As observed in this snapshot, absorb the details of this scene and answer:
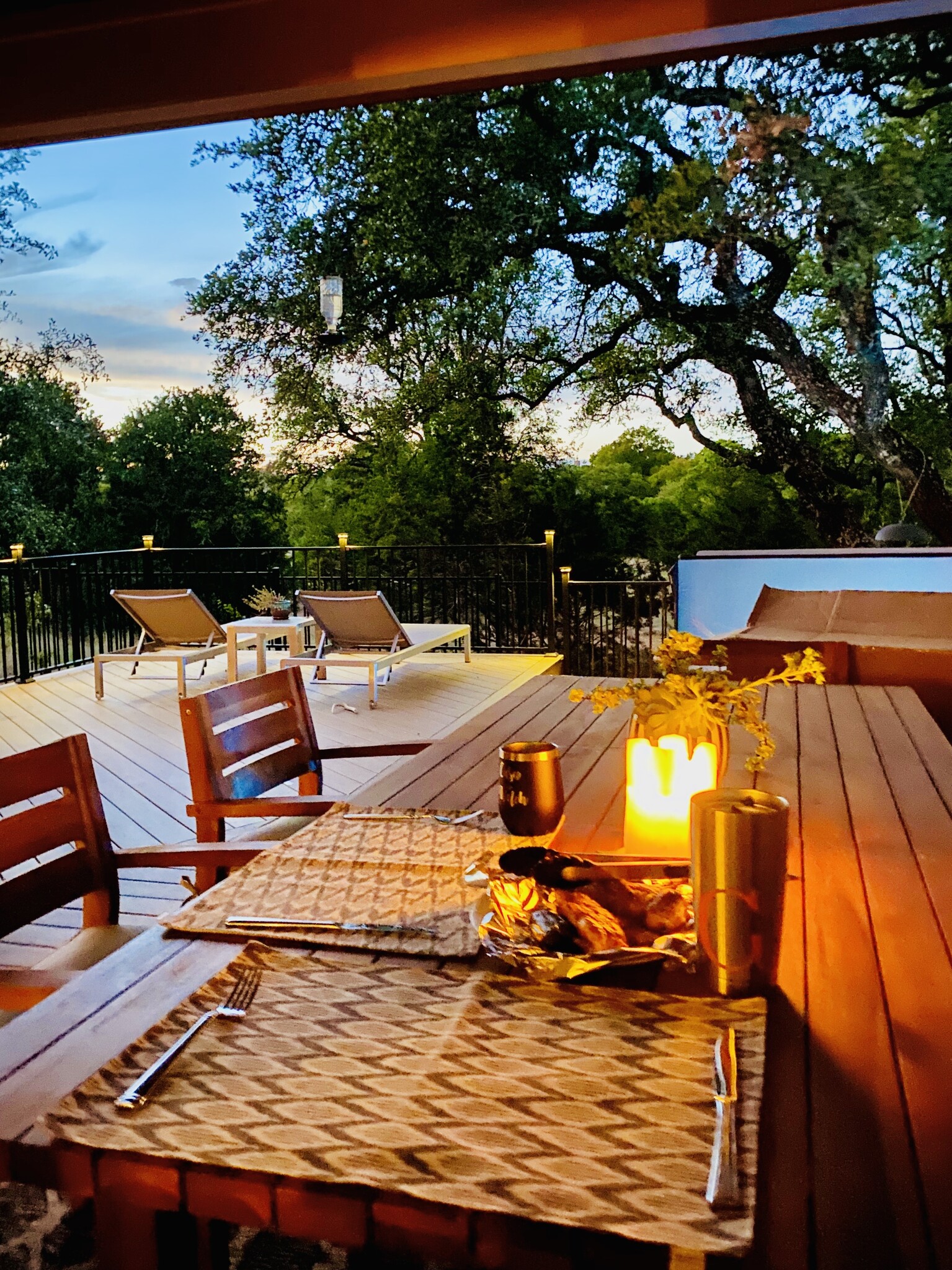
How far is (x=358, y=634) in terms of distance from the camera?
22.7 feet

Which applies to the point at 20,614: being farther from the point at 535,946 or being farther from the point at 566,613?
the point at 535,946

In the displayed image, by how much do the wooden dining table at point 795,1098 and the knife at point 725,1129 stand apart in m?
0.02

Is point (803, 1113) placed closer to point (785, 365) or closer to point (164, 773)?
point (164, 773)

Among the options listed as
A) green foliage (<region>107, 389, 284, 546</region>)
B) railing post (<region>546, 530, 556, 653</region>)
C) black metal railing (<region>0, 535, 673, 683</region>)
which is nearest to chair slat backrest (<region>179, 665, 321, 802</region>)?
black metal railing (<region>0, 535, 673, 683</region>)

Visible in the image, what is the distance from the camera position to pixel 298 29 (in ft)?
10.0

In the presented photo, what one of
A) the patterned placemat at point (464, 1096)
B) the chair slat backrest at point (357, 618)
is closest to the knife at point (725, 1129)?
the patterned placemat at point (464, 1096)

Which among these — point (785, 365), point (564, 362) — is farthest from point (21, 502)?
point (785, 365)

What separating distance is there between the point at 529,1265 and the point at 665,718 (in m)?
0.79

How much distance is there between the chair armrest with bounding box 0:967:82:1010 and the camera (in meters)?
1.41

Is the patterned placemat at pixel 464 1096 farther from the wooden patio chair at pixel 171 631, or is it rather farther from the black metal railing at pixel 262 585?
the black metal railing at pixel 262 585

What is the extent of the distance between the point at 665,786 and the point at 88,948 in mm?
988

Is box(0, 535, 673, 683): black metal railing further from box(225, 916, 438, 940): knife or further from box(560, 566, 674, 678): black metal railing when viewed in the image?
box(225, 916, 438, 940): knife

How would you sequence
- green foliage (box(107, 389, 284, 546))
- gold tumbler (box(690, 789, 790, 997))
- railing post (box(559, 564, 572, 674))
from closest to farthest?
gold tumbler (box(690, 789, 790, 997)) < railing post (box(559, 564, 572, 674)) < green foliage (box(107, 389, 284, 546))

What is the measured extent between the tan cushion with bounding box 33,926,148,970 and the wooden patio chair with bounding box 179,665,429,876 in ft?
0.67
